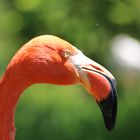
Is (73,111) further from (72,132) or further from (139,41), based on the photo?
(139,41)

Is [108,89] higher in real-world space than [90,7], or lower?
higher

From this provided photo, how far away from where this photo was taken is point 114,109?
2547mm

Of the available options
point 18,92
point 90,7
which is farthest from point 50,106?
point 18,92

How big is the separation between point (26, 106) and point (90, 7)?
55.2 inches

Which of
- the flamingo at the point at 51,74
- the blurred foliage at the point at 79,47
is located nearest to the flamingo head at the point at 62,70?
the flamingo at the point at 51,74

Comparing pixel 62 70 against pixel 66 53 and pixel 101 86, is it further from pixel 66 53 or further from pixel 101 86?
pixel 101 86

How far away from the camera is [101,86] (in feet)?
8.30

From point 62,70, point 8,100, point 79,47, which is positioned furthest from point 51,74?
point 79,47

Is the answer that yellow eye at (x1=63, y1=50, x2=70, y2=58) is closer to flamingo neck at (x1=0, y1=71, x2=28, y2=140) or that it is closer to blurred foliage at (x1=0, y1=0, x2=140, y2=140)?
flamingo neck at (x1=0, y1=71, x2=28, y2=140)

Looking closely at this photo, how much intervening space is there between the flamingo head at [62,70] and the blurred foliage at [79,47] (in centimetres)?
202

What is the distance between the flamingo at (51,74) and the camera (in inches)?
99.7

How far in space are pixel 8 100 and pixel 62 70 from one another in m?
0.25

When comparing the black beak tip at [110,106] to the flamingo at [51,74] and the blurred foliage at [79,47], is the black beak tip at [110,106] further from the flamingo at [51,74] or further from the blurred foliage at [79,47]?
the blurred foliage at [79,47]

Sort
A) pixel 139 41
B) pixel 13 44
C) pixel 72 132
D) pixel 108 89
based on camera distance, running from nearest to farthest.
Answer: pixel 108 89 < pixel 72 132 < pixel 13 44 < pixel 139 41
